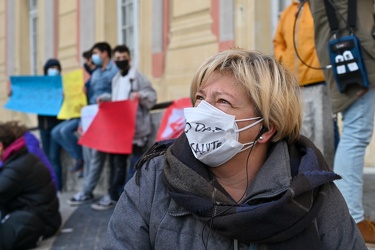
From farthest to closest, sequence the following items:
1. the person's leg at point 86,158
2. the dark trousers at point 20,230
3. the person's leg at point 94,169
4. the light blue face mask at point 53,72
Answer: the light blue face mask at point 53,72 < the person's leg at point 86,158 < the person's leg at point 94,169 < the dark trousers at point 20,230

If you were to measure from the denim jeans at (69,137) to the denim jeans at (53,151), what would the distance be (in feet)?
0.74

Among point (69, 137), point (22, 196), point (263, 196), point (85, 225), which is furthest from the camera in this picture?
point (69, 137)

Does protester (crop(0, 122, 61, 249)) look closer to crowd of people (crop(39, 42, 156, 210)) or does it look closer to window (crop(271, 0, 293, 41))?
crowd of people (crop(39, 42, 156, 210))

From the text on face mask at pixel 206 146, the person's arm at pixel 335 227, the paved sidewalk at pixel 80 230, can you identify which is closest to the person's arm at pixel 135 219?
the text on face mask at pixel 206 146

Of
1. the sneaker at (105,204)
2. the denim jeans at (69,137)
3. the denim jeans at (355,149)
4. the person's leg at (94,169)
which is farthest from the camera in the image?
the denim jeans at (69,137)

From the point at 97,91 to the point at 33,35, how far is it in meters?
7.53

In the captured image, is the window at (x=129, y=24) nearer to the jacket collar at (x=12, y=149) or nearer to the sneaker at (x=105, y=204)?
the sneaker at (x=105, y=204)

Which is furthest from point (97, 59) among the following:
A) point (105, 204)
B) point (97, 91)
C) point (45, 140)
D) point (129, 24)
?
point (129, 24)

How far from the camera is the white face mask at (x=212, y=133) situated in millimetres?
2195

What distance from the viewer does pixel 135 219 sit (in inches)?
87.5

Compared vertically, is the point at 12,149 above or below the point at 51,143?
above

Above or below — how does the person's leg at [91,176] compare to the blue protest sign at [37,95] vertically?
below

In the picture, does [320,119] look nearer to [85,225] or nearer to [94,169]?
[85,225]

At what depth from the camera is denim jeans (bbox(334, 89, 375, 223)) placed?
3.72 metres
